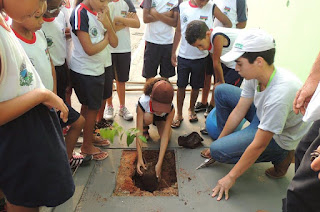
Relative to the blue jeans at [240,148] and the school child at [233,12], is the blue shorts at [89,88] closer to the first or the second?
the blue jeans at [240,148]

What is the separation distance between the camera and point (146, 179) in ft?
8.39

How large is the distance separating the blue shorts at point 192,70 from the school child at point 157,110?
2.48ft

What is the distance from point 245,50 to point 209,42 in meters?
1.07

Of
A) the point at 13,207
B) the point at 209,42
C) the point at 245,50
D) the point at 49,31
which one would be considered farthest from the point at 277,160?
the point at 49,31

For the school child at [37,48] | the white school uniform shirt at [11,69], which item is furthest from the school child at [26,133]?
the school child at [37,48]

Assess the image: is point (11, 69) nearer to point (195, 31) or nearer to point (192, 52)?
point (195, 31)

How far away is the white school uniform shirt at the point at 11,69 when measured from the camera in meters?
1.23

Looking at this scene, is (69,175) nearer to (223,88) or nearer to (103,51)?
(103,51)

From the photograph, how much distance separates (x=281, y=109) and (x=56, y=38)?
2.07 metres

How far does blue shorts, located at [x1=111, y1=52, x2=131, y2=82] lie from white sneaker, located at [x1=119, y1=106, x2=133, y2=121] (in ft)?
1.28

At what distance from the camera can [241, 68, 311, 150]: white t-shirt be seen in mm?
2072

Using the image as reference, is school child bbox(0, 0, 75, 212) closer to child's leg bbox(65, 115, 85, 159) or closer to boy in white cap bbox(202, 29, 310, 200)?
child's leg bbox(65, 115, 85, 159)

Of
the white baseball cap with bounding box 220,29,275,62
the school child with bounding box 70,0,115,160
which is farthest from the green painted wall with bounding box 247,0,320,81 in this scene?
the school child with bounding box 70,0,115,160

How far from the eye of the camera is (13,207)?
1.54 meters
